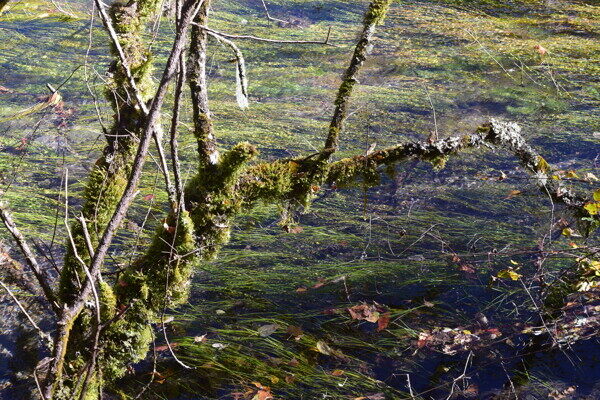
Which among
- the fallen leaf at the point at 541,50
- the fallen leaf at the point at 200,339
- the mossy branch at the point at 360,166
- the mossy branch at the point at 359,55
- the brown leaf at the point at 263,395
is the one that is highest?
the mossy branch at the point at 359,55

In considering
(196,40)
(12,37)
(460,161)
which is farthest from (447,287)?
(12,37)

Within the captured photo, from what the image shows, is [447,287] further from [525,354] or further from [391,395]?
[391,395]

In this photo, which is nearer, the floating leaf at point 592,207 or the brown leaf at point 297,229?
the floating leaf at point 592,207

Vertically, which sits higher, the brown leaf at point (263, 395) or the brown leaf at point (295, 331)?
the brown leaf at point (263, 395)

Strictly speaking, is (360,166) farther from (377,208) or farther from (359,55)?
(377,208)

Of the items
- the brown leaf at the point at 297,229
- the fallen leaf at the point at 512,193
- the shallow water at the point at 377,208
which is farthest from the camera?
the fallen leaf at the point at 512,193

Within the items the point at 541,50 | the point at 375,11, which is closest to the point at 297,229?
the point at 375,11

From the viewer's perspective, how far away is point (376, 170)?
8.82ft

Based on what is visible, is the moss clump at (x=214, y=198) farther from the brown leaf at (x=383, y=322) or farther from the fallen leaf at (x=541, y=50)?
the fallen leaf at (x=541, y=50)

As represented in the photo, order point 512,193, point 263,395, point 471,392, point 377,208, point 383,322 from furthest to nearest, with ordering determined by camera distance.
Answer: point 512,193, point 377,208, point 383,322, point 471,392, point 263,395

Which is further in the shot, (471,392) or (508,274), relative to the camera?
(508,274)

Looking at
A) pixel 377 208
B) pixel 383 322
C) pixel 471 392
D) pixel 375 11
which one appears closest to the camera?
pixel 375 11

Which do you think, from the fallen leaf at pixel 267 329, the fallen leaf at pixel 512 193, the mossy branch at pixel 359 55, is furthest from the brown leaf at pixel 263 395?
the fallen leaf at pixel 512 193

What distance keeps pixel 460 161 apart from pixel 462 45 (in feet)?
8.44
